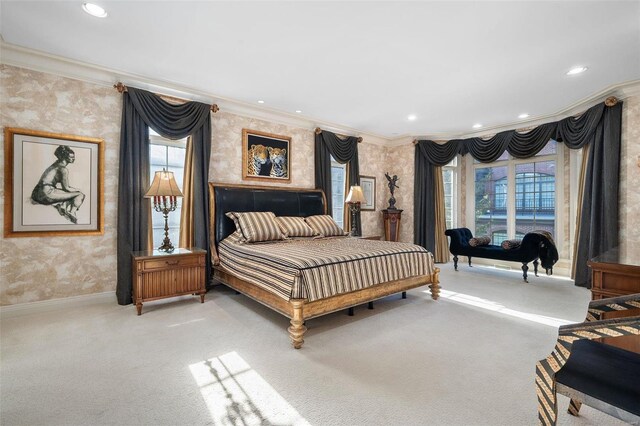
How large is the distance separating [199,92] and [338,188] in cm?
305

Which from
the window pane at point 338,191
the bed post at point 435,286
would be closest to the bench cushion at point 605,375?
the bed post at point 435,286

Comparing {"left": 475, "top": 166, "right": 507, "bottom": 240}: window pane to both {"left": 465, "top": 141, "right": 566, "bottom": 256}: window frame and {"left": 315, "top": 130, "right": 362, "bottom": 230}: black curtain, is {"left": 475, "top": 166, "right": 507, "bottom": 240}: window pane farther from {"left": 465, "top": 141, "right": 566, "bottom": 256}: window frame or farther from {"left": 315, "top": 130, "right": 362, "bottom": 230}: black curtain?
{"left": 315, "top": 130, "right": 362, "bottom": 230}: black curtain

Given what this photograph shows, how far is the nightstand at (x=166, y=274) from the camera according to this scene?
10.2ft

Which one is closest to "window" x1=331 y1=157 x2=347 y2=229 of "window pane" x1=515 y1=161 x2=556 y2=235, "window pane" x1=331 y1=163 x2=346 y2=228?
"window pane" x1=331 y1=163 x2=346 y2=228

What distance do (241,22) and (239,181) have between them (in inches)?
95.2

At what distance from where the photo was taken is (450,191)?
6.59m

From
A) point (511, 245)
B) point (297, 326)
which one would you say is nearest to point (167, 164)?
point (297, 326)

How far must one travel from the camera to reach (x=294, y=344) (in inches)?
96.2

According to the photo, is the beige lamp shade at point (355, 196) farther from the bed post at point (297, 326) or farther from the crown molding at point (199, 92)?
the bed post at point (297, 326)

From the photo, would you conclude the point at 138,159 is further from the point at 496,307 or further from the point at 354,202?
the point at 496,307

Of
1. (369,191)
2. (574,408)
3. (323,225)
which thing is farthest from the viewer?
(369,191)

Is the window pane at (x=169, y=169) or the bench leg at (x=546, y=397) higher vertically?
the window pane at (x=169, y=169)

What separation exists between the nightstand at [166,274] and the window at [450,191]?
17.4 ft

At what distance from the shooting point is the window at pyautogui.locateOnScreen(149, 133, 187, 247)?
3898mm
